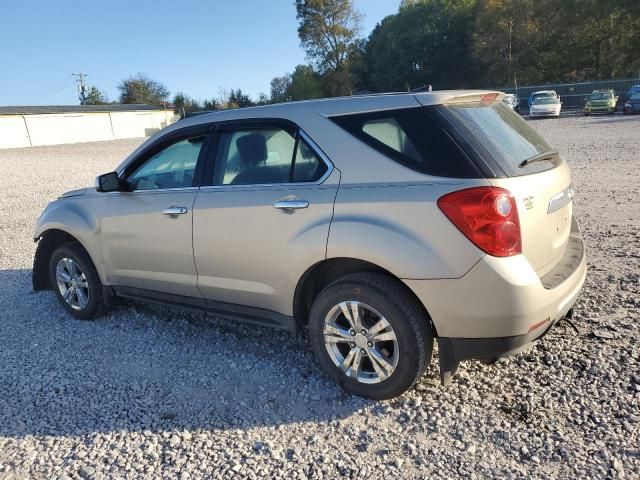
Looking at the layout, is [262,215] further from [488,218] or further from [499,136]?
[499,136]

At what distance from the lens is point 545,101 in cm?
3275

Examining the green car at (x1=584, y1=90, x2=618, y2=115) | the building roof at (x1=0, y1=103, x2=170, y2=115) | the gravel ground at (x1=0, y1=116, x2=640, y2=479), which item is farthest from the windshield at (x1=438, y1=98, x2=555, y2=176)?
the building roof at (x1=0, y1=103, x2=170, y2=115)

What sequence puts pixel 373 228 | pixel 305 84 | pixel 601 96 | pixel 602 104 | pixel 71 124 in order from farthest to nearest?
pixel 305 84 < pixel 71 124 < pixel 601 96 < pixel 602 104 < pixel 373 228

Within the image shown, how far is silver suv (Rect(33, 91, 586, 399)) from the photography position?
268cm

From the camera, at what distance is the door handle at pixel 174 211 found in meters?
3.74

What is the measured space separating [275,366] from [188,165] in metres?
1.65

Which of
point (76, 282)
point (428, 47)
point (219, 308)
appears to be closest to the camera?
point (219, 308)

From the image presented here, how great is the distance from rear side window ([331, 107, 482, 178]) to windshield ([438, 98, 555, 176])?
118mm

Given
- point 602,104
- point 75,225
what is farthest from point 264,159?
point 602,104

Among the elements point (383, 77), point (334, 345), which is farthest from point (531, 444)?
point (383, 77)

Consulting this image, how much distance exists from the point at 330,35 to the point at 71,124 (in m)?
35.9

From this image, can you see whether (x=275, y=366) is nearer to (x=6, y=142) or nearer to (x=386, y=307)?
(x=386, y=307)

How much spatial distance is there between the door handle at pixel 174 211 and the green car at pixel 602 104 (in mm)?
33537

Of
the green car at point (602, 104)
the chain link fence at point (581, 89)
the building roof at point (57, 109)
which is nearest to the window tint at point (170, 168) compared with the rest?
the green car at point (602, 104)
